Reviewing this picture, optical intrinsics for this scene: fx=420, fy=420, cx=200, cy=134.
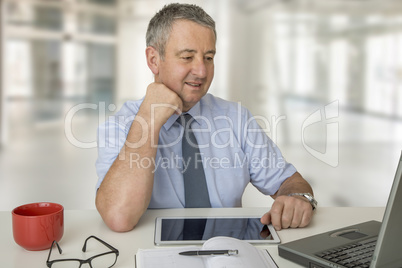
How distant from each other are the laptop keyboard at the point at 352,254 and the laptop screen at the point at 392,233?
0.11 metres

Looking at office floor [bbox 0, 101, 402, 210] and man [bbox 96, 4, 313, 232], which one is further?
office floor [bbox 0, 101, 402, 210]

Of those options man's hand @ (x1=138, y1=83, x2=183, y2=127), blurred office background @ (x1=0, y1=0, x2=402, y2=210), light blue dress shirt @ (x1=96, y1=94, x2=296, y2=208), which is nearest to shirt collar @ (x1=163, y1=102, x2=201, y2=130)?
light blue dress shirt @ (x1=96, y1=94, x2=296, y2=208)

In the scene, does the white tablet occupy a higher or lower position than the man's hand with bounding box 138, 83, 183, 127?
lower

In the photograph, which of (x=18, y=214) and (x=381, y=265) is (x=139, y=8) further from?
(x=381, y=265)

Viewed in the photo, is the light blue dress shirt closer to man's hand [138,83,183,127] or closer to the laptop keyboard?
man's hand [138,83,183,127]

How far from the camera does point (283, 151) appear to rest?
464cm

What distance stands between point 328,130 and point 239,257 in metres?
4.35

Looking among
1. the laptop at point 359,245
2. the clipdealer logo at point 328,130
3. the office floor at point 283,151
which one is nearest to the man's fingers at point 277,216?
the laptop at point 359,245

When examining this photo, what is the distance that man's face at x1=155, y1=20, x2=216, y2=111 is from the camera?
1.57m

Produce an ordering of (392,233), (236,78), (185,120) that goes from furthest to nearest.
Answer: (236,78) < (185,120) < (392,233)

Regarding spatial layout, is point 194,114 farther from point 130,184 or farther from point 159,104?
point 130,184

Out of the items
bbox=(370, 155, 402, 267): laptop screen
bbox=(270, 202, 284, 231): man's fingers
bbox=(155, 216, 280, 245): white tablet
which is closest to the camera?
bbox=(370, 155, 402, 267): laptop screen

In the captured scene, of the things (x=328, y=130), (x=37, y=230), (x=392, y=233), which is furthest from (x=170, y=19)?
(x=328, y=130)

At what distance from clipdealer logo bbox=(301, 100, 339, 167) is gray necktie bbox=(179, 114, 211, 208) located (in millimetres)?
3367
